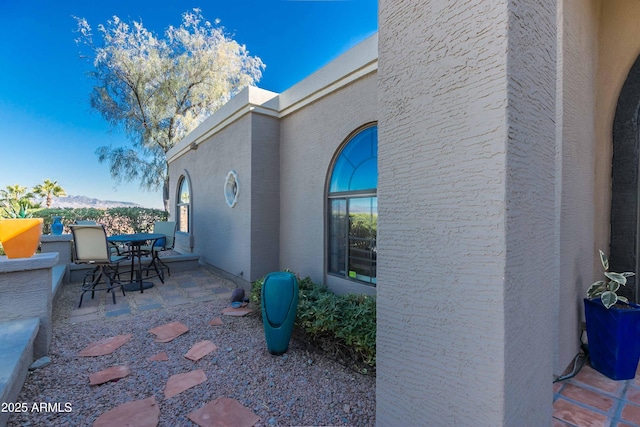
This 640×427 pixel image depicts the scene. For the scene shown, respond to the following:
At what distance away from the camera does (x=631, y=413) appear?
2.02 m

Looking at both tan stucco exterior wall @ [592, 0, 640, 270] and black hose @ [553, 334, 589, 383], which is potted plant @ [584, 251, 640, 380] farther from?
tan stucco exterior wall @ [592, 0, 640, 270]

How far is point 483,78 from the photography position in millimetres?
1212

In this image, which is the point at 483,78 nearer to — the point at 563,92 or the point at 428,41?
the point at 428,41

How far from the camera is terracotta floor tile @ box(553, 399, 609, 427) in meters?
1.93

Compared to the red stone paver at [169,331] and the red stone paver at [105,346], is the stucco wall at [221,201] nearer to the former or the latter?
the red stone paver at [169,331]

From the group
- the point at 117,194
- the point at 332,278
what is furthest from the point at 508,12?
the point at 117,194

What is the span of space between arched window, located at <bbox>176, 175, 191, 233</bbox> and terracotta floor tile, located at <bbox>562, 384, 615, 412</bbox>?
9.16 meters

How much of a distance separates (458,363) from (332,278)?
3.06m

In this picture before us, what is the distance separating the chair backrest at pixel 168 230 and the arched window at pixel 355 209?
452 cm

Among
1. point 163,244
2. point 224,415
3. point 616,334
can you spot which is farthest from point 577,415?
point 163,244

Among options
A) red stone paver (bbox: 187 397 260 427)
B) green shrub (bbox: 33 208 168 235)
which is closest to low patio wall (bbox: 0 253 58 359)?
red stone paver (bbox: 187 397 260 427)

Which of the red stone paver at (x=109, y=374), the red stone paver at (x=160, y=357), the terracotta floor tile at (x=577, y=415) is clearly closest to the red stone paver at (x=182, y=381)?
the red stone paver at (x=160, y=357)

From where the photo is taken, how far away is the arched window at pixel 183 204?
896 centimetres

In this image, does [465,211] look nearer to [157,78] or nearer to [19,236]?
[19,236]
